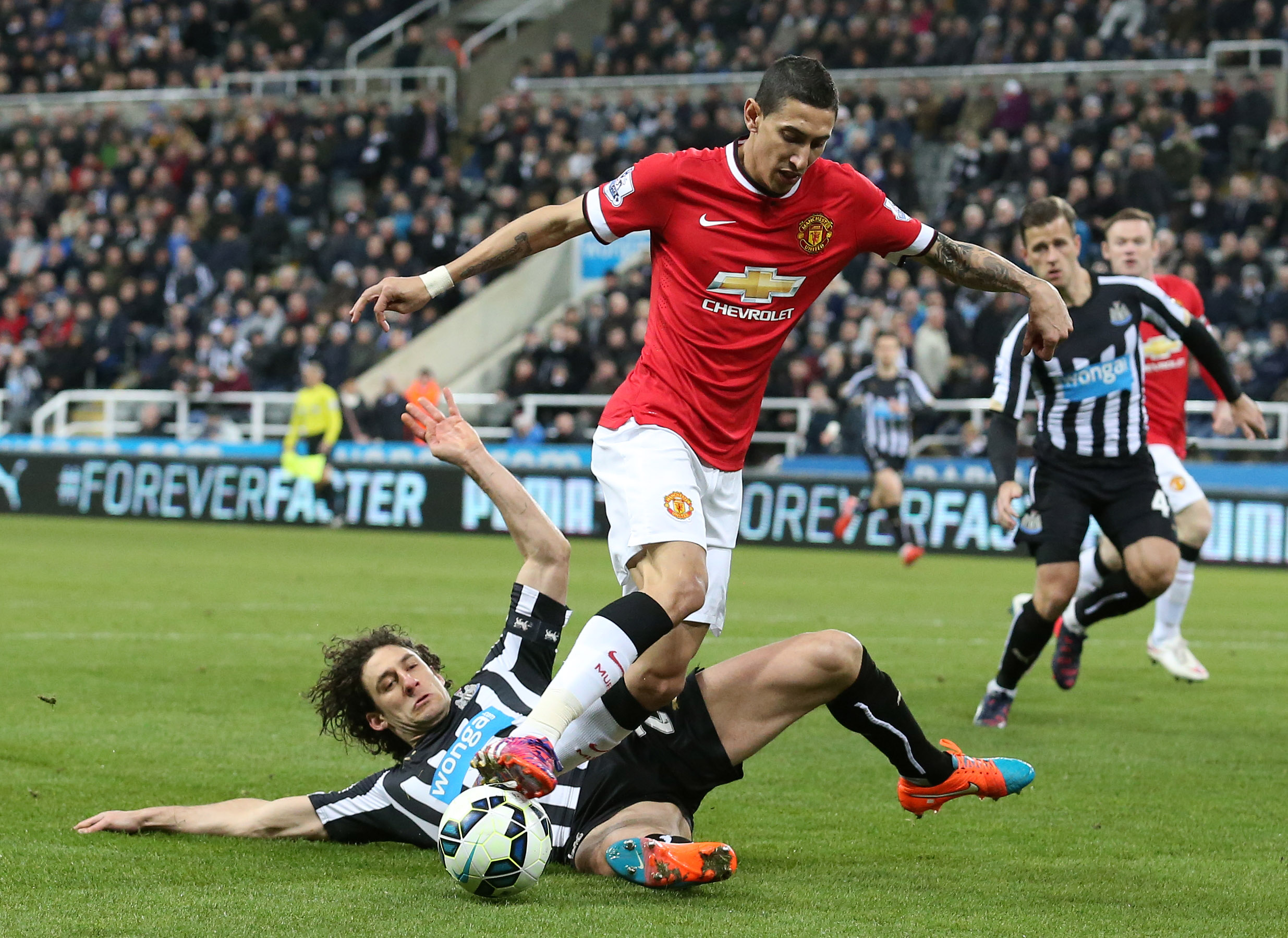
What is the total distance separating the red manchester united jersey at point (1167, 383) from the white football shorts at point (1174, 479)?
0.23 feet

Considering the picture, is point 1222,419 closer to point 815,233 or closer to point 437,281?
point 815,233

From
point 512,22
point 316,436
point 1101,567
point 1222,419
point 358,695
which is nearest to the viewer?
point 358,695

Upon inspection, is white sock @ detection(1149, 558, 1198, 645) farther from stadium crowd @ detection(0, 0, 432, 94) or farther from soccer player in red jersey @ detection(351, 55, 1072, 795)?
stadium crowd @ detection(0, 0, 432, 94)

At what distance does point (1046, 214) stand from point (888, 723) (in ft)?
10.8

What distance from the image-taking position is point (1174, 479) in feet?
29.8

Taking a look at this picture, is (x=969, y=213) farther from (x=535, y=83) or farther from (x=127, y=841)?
(x=127, y=841)

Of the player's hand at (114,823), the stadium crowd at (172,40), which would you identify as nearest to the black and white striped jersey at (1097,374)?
the player's hand at (114,823)

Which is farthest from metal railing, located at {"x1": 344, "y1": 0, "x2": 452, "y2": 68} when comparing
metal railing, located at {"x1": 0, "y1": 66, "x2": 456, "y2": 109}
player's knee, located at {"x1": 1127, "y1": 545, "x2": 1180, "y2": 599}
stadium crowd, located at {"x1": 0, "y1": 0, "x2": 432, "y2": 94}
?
player's knee, located at {"x1": 1127, "y1": 545, "x2": 1180, "y2": 599}

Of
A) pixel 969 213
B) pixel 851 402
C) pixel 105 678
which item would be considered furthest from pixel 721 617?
pixel 969 213

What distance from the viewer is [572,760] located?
4.64 m

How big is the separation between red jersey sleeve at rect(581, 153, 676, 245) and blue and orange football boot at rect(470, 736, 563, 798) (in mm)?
1634

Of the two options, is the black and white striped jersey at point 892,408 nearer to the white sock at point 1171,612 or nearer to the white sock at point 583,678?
the white sock at point 1171,612

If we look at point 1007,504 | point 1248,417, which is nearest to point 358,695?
point 1007,504

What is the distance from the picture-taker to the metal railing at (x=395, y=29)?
103ft
